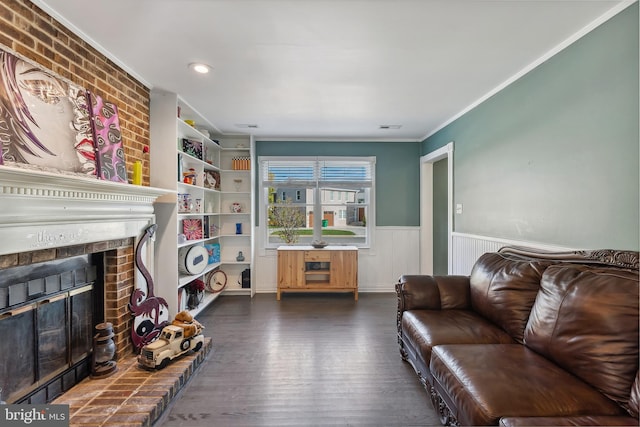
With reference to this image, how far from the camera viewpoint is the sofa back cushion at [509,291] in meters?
1.89

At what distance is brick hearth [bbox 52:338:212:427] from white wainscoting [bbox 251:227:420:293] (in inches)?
94.0

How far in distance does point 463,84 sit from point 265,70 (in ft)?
5.91

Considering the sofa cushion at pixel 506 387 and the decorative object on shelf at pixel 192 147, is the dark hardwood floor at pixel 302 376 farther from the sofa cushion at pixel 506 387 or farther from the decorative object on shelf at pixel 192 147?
the decorative object on shelf at pixel 192 147

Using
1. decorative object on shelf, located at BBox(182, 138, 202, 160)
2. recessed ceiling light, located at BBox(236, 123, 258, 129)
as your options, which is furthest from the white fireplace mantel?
recessed ceiling light, located at BBox(236, 123, 258, 129)

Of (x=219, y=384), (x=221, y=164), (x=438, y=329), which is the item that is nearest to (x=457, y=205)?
(x=438, y=329)

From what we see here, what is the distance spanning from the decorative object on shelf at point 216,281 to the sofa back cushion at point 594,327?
3.75 m

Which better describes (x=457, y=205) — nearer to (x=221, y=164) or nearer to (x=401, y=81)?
(x=401, y=81)

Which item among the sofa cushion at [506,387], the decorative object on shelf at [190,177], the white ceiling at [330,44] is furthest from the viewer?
the decorative object on shelf at [190,177]

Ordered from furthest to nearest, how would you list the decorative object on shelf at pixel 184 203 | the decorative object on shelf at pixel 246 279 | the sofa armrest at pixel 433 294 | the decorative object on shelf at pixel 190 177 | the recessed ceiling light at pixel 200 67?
the decorative object on shelf at pixel 246 279
the decorative object on shelf at pixel 190 177
the decorative object on shelf at pixel 184 203
the sofa armrest at pixel 433 294
the recessed ceiling light at pixel 200 67

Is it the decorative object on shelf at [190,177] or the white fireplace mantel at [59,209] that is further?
the decorative object on shelf at [190,177]

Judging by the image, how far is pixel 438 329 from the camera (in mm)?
1987

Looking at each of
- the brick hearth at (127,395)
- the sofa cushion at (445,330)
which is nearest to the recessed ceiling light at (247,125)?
the brick hearth at (127,395)

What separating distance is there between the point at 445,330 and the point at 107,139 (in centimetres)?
280

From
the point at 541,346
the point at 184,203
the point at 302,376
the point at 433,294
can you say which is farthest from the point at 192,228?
the point at 541,346
